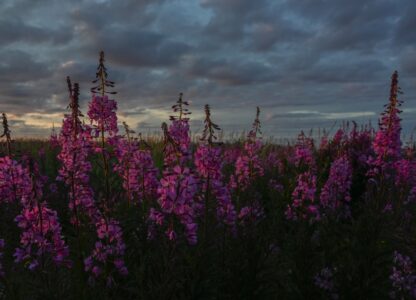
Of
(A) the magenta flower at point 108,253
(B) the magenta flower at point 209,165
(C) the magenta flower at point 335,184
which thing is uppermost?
(B) the magenta flower at point 209,165

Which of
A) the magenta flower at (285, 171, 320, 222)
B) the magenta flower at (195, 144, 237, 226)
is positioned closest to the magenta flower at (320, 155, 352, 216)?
the magenta flower at (285, 171, 320, 222)

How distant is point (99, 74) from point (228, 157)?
942 cm

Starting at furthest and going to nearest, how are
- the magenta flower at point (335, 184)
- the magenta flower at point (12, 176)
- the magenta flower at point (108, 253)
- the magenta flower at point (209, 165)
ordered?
the magenta flower at point (335, 184), the magenta flower at point (12, 176), the magenta flower at point (209, 165), the magenta flower at point (108, 253)

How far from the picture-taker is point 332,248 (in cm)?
604

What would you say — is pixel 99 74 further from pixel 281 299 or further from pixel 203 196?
pixel 281 299

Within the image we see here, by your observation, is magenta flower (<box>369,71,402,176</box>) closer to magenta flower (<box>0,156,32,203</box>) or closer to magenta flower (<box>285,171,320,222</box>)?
magenta flower (<box>285,171,320,222</box>)

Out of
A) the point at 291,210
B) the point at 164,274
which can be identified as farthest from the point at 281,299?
the point at 291,210

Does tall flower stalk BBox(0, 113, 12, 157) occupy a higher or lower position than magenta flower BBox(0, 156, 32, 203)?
higher

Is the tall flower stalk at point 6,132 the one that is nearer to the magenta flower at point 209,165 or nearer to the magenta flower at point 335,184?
the magenta flower at point 209,165

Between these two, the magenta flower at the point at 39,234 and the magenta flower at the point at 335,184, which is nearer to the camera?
the magenta flower at the point at 39,234

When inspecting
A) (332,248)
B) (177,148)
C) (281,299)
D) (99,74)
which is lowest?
(281,299)

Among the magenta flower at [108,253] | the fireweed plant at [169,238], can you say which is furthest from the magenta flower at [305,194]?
the magenta flower at [108,253]

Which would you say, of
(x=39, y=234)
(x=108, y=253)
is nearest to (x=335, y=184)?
(x=108, y=253)

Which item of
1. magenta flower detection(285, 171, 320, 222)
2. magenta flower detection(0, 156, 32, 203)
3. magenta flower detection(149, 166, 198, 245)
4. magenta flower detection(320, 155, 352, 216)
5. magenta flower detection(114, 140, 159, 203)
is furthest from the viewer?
magenta flower detection(320, 155, 352, 216)
